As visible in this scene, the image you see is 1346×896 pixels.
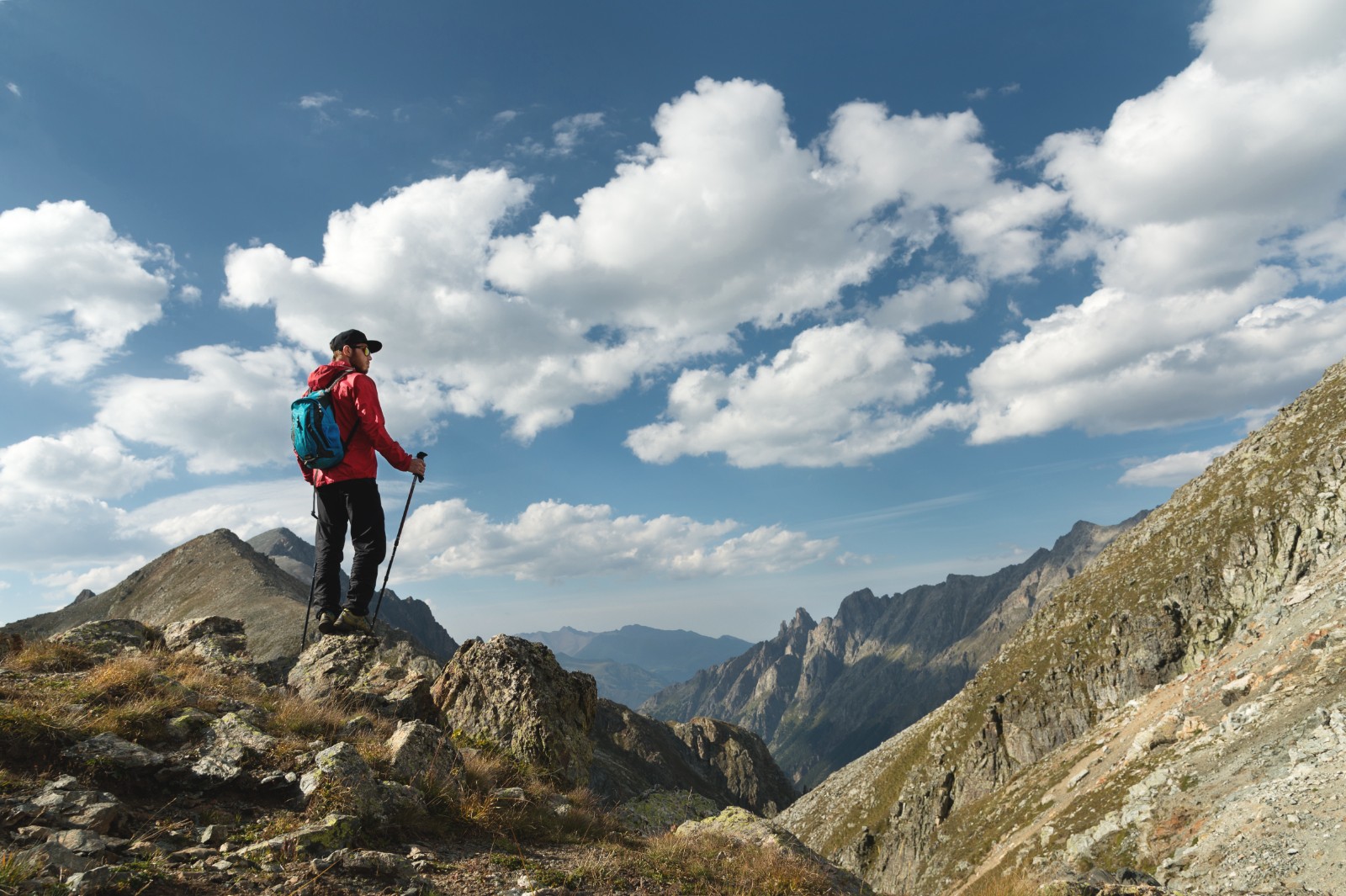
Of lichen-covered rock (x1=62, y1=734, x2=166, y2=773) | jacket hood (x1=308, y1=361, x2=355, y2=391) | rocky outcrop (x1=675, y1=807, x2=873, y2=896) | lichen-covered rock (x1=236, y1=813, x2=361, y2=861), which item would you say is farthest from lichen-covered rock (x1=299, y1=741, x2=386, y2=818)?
jacket hood (x1=308, y1=361, x2=355, y2=391)

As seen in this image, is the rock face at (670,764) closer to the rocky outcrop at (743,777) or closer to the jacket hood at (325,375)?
the rocky outcrop at (743,777)

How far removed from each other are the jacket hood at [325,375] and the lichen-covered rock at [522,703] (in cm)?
636

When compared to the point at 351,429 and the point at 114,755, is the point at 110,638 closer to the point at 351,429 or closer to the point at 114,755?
the point at 351,429

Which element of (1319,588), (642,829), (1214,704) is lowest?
(1214,704)

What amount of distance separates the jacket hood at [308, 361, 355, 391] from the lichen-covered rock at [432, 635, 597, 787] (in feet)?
20.9

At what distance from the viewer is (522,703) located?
40.5ft

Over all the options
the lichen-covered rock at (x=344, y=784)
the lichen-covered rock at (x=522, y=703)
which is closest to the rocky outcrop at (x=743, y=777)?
the lichen-covered rock at (x=522, y=703)

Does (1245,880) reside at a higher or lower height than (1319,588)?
lower

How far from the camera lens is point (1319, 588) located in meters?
55.2

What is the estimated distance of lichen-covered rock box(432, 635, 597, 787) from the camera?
11797 mm

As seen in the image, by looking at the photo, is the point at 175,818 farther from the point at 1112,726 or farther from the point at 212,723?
the point at 1112,726

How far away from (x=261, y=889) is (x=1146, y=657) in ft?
475

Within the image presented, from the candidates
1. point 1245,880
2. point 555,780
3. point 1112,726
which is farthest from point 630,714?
point 555,780

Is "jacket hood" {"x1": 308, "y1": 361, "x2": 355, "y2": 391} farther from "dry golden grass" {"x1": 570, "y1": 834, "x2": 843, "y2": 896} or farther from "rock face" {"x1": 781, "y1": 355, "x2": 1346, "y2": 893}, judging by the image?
"rock face" {"x1": 781, "y1": 355, "x2": 1346, "y2": 893}
